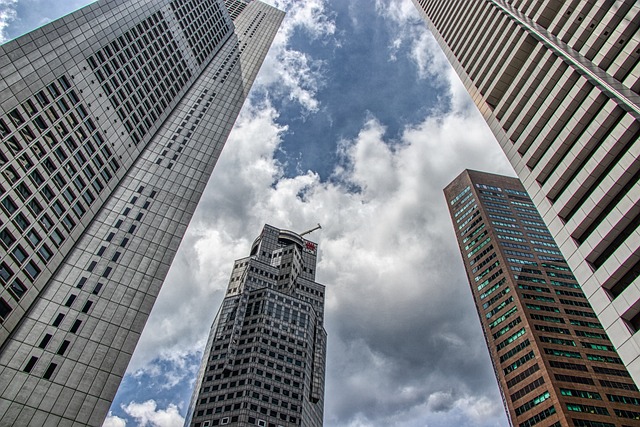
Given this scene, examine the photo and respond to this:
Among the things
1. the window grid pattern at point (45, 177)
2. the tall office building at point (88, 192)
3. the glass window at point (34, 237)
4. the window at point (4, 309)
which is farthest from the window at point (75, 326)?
the glass window at point (34, 237)

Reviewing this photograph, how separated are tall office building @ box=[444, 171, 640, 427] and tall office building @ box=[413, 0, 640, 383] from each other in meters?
80.1

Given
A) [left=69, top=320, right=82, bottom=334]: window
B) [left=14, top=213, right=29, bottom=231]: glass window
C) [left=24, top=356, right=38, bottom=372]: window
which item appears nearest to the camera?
[left=24, top=356, right=38, bottom=372]: window

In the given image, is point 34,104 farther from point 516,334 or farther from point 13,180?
point 516,334

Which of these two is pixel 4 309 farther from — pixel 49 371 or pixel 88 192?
pixel 88 192

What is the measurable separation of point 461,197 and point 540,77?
130735 millimetres

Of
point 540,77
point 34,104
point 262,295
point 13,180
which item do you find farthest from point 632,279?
point 262,295

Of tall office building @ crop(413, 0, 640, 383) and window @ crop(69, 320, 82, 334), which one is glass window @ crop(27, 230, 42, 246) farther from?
tall office building @ crop(413, 0, 640, 383)

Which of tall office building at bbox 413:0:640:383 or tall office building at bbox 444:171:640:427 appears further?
tall office building at bbox 444:171:640:427

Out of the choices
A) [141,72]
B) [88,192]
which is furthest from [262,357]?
[141,72]

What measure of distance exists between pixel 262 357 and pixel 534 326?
7528cm

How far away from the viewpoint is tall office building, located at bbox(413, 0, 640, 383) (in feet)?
106

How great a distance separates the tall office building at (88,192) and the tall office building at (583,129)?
51.4 m

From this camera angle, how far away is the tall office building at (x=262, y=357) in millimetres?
114375

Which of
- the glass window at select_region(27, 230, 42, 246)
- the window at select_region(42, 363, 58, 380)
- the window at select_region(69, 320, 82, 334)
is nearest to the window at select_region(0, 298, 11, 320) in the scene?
the window at select_region(69, 320, 82, 334)
